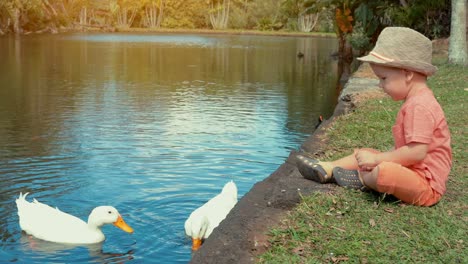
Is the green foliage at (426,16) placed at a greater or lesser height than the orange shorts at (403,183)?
greater

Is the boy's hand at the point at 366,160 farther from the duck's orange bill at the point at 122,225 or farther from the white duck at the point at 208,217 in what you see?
the duck's orange bill at the point at 122,225

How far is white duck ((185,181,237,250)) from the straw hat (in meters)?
2.47

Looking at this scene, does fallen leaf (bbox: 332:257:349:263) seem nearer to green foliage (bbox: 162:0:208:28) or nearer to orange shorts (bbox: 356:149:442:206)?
orange shorts (bbox: 356:149:442:206)

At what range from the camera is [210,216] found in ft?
21.3

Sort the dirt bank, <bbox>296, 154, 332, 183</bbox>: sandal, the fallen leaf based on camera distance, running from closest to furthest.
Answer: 1. the fallen leaf
2. the dirt bank
3. <bbox>296, 154, 332, 183</bbox>: sandal

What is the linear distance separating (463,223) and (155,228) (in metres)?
3.46

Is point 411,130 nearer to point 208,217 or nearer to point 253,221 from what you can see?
point 253,221

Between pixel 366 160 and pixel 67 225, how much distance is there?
318cm

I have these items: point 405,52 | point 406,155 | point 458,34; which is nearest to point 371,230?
point 406,155

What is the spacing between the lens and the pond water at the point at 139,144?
6781 millimetres

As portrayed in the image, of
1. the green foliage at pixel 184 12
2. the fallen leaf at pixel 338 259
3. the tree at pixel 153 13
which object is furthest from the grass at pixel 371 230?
the green foliage at pixel 184 12

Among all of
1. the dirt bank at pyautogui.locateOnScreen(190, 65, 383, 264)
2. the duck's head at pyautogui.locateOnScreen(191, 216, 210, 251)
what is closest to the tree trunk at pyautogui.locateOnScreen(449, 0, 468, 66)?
the dirt bank at pyautogui.locateOnScreen(190, 65, 383, 264)

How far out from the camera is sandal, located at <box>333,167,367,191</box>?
490 cm

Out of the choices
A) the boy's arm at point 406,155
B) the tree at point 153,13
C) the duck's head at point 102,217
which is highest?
the tree at point 153,13
